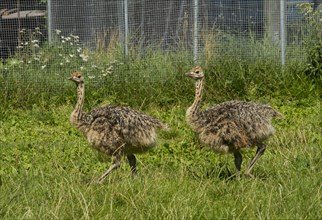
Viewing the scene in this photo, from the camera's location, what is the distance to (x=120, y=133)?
739 centimetres

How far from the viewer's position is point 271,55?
1266cm

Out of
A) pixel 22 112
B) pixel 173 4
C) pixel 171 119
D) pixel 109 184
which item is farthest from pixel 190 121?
pixel 173 4

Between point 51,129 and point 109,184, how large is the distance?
4353 millimetres

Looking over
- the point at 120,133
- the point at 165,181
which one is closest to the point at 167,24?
the point at 120,133

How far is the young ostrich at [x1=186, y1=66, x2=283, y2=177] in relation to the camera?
7.29 metres

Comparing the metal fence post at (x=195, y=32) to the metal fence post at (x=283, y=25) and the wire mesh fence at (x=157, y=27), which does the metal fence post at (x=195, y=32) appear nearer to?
the wire mesh fence at (x=157, y=27)

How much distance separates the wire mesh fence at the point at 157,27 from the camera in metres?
12.6

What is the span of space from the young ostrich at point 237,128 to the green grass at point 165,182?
0.21 meters

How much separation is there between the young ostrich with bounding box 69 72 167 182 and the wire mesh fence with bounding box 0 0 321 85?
4.97 metres

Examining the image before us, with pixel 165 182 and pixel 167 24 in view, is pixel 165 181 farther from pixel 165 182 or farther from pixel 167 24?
pixel 167 24

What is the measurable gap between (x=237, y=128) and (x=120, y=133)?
1.07 metres

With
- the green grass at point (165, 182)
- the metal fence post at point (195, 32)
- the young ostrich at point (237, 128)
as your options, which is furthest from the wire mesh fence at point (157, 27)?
the young ostrich at point (237, 128)

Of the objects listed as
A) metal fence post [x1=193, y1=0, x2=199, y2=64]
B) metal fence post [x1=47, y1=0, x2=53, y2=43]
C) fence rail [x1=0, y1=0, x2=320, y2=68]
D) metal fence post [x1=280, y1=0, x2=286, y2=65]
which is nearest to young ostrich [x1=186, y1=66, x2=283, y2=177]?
metal fence post [x1=193, y1=0, x2=199, y2=64]

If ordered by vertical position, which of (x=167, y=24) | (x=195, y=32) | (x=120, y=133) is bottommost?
(x=120, y=133)
